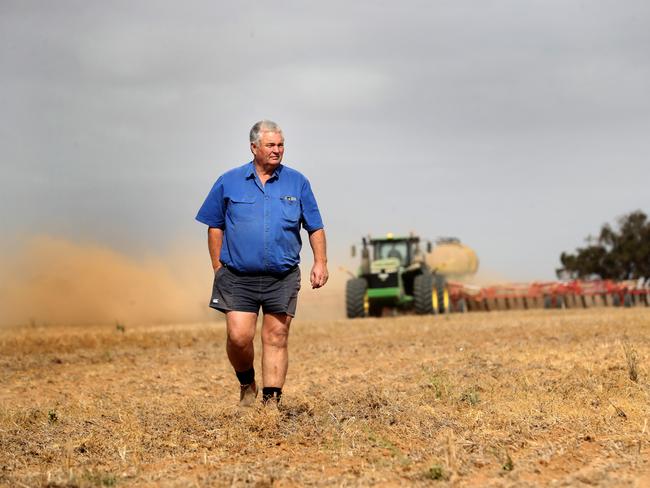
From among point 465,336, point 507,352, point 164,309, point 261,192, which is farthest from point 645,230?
point 261,192

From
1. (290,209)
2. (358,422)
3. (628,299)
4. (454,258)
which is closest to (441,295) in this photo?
(628,299)

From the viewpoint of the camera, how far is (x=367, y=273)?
96.2ft

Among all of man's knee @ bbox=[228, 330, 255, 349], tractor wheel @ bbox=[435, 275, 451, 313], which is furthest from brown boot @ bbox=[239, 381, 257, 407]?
tractor wheel @ bbox=[435, 275, 451, 313]

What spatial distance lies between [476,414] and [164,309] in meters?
33.2

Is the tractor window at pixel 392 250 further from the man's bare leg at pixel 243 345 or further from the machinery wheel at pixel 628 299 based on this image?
the man's bare leg at pixel 243 345

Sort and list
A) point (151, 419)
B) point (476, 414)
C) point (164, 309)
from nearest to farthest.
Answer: point (476, 414) < point (151, 419) < point (164, 309)

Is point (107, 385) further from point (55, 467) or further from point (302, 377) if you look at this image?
point (55, 467)

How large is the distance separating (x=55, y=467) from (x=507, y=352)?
6.71 meters

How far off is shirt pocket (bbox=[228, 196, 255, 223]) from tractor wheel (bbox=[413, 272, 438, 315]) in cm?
2062

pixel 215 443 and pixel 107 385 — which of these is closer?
pixel 215 443

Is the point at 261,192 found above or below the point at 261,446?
above

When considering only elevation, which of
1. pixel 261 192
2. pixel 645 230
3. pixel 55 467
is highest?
pixel 645 230

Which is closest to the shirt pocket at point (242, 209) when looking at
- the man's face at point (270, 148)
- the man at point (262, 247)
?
the man at point (262, 247)

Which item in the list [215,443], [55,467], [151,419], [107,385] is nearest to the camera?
[55,467]
